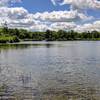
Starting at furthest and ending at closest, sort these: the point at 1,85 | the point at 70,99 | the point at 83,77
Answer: the point at 83,77, the point at 1,85, the point at 70,99

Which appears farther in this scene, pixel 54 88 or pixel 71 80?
pixel 71 80

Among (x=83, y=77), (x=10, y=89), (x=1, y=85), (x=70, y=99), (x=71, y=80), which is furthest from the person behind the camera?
(x=83, y=77)

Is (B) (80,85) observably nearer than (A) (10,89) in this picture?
No

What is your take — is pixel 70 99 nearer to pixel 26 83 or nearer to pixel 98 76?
pixel 26 83

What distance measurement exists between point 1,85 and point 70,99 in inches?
342

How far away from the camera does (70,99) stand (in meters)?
23.2

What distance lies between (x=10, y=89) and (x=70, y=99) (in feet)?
21.7

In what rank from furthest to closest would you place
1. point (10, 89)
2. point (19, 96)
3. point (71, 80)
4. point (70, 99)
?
point (71, 80) < point (10, 89) < point (19, 96) < point (70, 99)

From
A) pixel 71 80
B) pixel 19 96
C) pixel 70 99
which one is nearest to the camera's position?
pixel 70 99

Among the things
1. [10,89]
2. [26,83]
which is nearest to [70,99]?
[10,89]

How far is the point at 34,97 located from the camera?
79.4ft

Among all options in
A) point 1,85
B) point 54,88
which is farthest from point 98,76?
point 1,85

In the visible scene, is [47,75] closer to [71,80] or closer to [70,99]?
[71,80]

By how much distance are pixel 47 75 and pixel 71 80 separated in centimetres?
470
